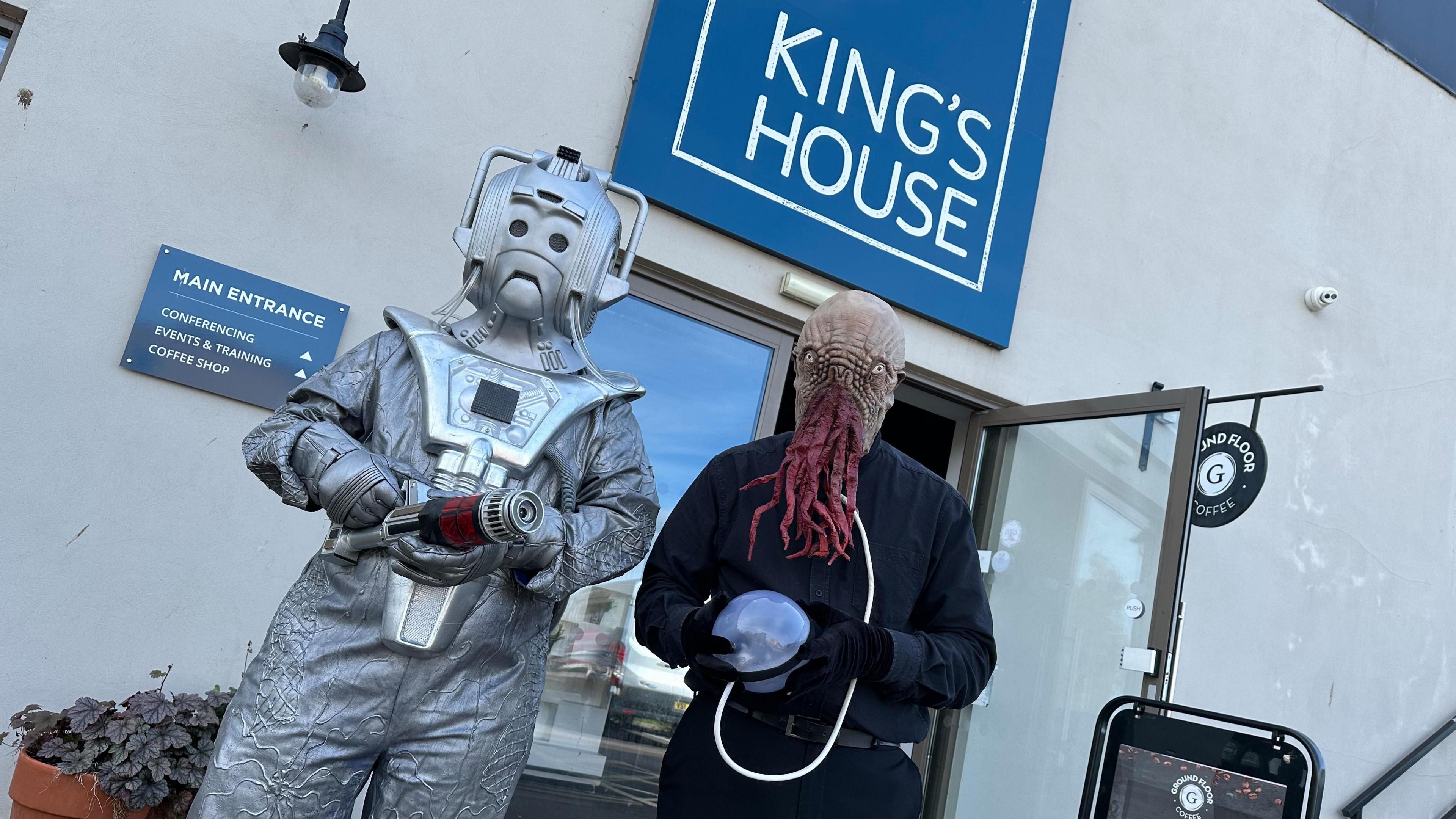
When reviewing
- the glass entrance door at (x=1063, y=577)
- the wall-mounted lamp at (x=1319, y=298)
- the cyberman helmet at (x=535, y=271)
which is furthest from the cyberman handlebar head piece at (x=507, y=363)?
the wall-mounted lamp at (x=1319, y=298)

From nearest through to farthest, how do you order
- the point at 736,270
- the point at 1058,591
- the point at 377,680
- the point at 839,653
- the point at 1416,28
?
the point at 839,653 < the point at 377,680 < the point at 736,270 < the point at 1058,591 < the point at 1416,28

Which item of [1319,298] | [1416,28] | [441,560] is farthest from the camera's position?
[1416,28]

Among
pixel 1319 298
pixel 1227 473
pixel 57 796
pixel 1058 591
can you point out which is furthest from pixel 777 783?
pixel 1319 298

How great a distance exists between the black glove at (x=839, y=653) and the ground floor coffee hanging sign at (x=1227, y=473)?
116 inches

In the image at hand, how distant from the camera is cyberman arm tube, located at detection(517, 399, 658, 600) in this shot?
2.00 metres

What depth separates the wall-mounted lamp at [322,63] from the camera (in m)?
3.15

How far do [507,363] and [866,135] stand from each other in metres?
2.65

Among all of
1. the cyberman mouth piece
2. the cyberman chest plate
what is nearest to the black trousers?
the cyberman chest plate

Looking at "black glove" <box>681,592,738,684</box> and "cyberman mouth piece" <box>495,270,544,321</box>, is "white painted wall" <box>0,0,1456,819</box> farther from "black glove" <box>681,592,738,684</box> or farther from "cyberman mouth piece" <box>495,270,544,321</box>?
"black glove" <box>681,592,738,684</box>

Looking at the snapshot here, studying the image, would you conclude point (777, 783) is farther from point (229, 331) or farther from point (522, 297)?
point (229, 331)

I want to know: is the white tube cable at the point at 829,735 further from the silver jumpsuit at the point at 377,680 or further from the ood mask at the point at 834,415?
the silver jumpsuit at the point at 377,680

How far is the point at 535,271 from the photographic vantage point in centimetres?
220

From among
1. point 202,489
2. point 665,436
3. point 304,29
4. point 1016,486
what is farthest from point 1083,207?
point 202,489

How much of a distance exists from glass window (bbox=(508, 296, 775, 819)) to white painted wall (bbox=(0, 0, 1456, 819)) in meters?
0.29
